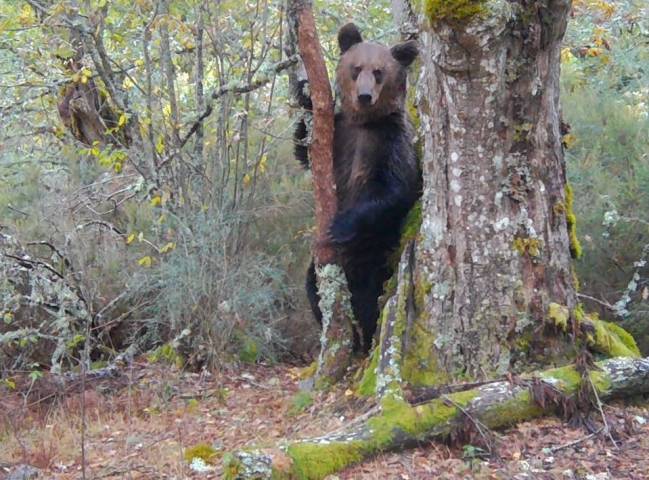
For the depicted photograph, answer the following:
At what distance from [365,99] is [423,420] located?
109 inches

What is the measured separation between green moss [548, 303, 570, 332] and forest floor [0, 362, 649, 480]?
55cm

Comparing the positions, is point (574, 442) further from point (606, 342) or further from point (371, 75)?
point (371, 75)

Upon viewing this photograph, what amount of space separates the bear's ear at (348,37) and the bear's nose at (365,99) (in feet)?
1.86

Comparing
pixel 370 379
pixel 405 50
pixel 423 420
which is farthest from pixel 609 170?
pixel 423 420

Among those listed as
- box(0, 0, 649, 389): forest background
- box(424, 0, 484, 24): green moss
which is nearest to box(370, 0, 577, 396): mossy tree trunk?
box(424, 0, 484, 24): green moss

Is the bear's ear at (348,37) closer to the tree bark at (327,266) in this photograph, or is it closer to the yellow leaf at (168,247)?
the tree bark at (327,266)

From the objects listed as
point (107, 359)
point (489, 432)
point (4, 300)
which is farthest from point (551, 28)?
point (107, 359)

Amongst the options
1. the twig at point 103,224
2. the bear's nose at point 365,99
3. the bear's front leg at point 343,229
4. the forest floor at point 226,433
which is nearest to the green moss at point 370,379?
the forest floor at point 226,433

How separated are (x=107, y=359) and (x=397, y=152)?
3542 mm

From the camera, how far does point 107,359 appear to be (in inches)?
335

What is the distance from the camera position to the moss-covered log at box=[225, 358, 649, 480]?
14.8ft

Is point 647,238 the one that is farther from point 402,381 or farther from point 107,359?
point 107,359

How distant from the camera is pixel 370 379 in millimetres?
5961

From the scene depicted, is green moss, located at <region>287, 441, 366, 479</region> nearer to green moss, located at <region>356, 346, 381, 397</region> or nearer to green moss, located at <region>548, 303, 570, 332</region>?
green moss, located at <region>356, 346, 381, 397</region>
